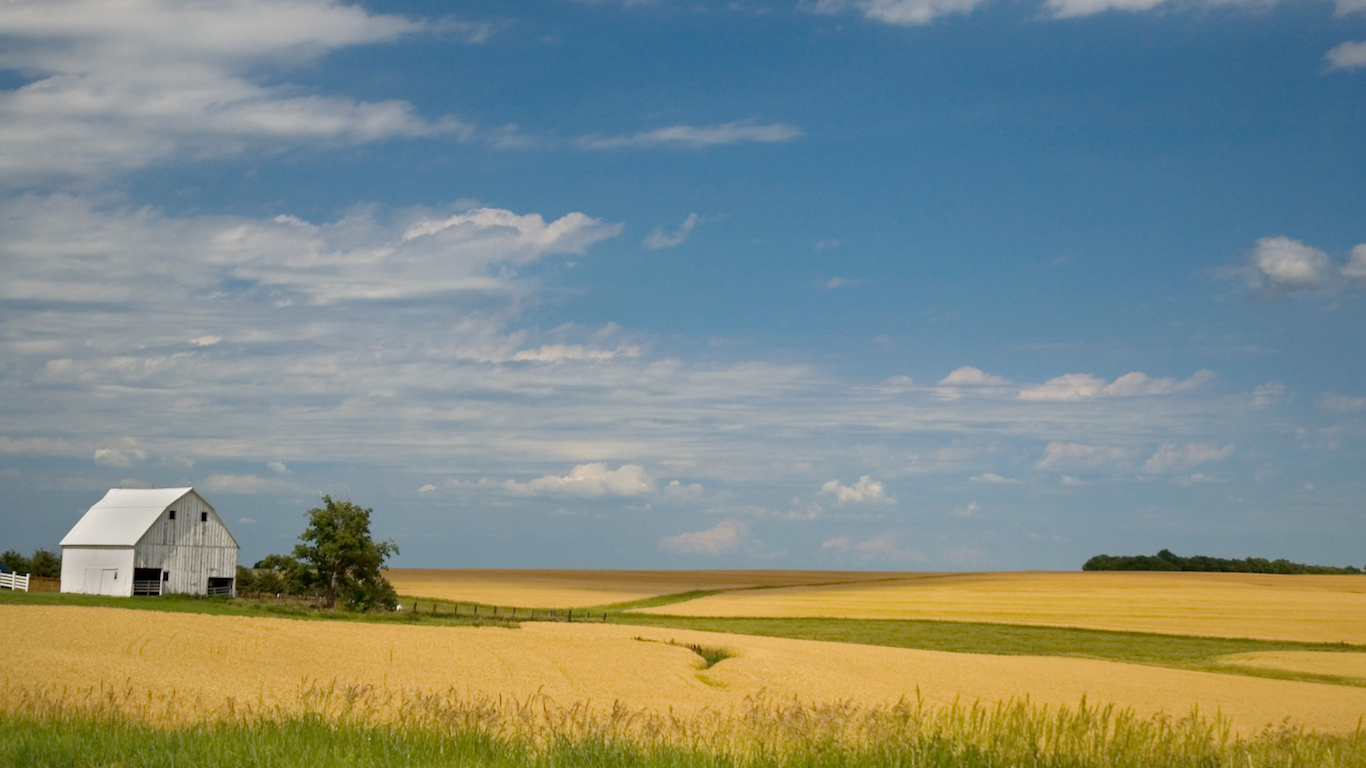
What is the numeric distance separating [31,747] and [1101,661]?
3812cm

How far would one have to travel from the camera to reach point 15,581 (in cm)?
5784

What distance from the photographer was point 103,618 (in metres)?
36.2

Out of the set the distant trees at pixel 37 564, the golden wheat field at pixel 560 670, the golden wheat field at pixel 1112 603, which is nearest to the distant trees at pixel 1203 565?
the golden wheat field at pixel 1112 603

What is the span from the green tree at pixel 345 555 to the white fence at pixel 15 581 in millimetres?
16080

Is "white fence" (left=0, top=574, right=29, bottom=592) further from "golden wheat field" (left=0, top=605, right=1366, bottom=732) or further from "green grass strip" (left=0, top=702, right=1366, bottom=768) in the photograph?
"green grass strip" (left=0, top=702, right=1366, bottom=768)

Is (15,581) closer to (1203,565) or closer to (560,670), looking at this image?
(560,670)

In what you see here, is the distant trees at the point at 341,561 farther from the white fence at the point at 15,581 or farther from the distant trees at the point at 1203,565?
the distant trees at the point at 1203,565

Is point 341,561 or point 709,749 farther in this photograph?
point 341,561

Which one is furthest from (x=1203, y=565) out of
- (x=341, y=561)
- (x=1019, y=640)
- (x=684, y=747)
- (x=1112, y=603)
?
(x=684, y=747)

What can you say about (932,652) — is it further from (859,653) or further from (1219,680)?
(1219,680)

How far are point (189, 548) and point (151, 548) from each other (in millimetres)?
2225

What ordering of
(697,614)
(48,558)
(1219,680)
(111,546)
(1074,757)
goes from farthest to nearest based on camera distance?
1. (48,558)
2. (697,614)
3. (111,546)
4. (1219,680)
5. (1074,757)

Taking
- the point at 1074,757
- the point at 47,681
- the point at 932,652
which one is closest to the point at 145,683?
the point at 47,681

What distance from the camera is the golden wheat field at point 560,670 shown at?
2447 centimetres
